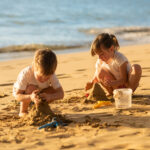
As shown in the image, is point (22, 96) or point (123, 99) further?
point (123, 99)

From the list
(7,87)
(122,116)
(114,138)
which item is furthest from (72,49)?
(114,138)

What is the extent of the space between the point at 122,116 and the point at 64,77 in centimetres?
249

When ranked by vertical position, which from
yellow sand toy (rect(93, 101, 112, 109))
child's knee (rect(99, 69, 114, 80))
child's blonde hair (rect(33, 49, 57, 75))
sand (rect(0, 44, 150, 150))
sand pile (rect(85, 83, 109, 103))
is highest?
child's blonde hair (rect(33, 49, 57, 75))

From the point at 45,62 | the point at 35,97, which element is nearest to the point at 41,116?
the point at 35,97

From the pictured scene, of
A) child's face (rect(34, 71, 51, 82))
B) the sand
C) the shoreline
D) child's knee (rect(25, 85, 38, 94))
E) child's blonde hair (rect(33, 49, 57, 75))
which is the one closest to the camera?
the sand

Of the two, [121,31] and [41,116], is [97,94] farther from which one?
[121,31]

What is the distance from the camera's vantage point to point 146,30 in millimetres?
16547

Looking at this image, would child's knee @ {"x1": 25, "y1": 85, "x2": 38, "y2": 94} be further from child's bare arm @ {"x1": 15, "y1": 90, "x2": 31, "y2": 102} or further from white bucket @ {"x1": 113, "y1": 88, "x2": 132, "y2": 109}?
white bucket @ {"x1": 113, "y1": 88, "x2": 132, "y2": 109}

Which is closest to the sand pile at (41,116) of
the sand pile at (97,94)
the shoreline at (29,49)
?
the sand pile at (97,94)

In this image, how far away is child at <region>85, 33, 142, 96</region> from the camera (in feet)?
14.2

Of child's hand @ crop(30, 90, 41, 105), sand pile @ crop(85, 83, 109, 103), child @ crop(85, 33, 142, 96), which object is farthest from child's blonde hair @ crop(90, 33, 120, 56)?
child's hand @ crop(30, 90, 41, 105)

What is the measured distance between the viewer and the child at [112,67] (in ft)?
14.2

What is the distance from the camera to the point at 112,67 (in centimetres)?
455

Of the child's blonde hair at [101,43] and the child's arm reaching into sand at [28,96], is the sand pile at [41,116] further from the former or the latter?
the child's blonde hair at [101,43]
